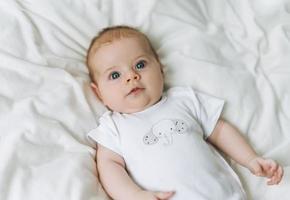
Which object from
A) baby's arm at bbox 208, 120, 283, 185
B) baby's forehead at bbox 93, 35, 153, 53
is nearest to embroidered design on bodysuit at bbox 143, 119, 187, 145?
baby's arm at bbox 208, 120, 283, 185

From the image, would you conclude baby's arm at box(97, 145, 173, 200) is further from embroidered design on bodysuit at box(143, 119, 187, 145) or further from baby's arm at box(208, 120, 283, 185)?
baby's arm at box(208, 120, 283, 185)

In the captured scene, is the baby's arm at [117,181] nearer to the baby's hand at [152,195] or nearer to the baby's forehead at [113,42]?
the baby's hand at [152,195]

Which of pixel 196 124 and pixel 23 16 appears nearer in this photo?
pixel 196 124

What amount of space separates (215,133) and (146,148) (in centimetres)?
19

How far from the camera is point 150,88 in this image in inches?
47.2

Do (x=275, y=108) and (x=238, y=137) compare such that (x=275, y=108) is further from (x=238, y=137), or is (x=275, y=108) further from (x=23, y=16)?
(x=23, y=16)

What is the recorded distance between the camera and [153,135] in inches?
45.0

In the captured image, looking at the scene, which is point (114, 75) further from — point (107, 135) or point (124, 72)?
point (107, 135)

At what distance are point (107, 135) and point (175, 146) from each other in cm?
16

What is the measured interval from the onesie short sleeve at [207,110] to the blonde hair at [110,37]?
154 millimetres

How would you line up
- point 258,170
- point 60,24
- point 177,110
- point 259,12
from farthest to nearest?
point 259,12 → point 60,24 → point 177,110 → point 258,170

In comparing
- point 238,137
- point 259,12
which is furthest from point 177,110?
point 259,12

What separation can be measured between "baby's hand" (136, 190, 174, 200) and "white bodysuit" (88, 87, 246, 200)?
27 millimetres

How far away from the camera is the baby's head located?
1187mm
